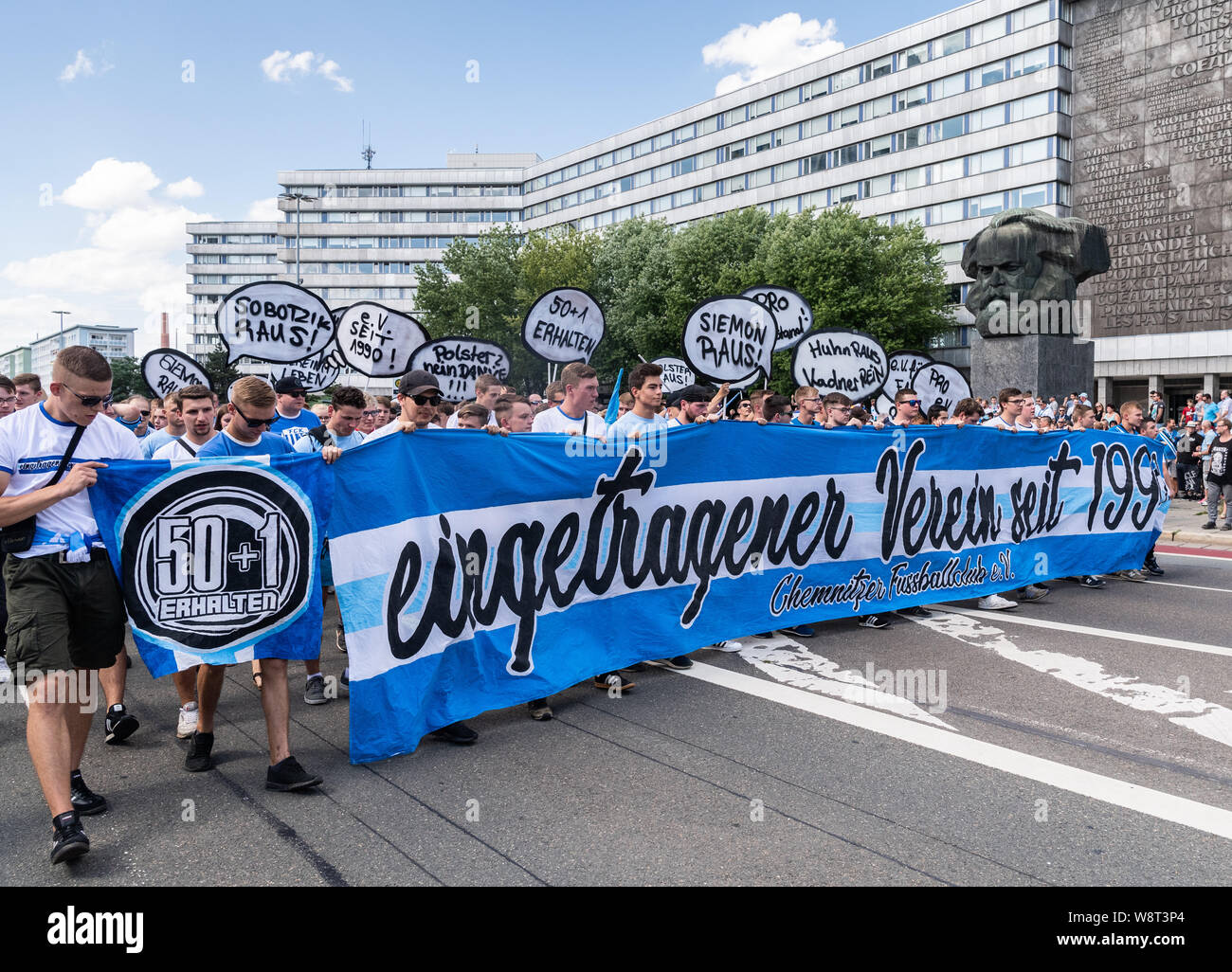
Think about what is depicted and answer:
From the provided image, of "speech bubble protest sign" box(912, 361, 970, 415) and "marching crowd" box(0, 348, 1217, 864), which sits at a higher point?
"speech bubble protest sign" box(912, 361, 970, 415)

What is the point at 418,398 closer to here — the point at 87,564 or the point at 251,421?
the point at 251,421

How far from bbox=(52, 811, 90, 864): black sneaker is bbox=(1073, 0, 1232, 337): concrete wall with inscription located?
47.2m

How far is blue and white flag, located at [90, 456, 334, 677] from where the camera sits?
166 inches

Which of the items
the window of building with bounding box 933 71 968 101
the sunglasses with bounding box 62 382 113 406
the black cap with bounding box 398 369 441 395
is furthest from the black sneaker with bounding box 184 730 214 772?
the window of building with bounding box 933 71 968 101

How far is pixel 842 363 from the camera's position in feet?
35.9

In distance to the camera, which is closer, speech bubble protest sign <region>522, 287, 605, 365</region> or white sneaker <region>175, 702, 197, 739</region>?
white sneaker <region>175, 702, 197, 739</region>

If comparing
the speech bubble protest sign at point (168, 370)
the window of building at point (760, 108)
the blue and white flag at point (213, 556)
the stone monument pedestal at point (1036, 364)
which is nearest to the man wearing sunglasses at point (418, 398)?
the blue and white flag at point (213, 556)

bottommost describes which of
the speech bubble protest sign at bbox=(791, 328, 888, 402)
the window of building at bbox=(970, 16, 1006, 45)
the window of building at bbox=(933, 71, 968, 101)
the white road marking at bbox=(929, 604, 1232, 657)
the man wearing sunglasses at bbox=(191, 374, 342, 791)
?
the white road marking at bbox=(929, 604, 1232, 657)

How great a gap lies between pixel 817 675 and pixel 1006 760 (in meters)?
1.67

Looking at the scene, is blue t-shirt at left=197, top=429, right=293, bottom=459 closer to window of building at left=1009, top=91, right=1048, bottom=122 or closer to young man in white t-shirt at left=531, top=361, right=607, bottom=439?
young man in white t-shirt at left=531, top=361, right=607, bottom=439

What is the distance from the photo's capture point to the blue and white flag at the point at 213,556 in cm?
422

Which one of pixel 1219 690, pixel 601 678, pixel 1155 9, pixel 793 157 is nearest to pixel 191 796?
pixel 601 678

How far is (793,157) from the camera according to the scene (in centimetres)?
6512
